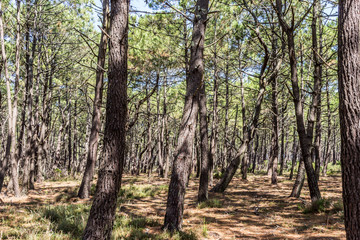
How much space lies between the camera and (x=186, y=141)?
5137 mm

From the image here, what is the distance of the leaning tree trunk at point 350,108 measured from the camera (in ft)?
10.3

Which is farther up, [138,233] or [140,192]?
[138,233]

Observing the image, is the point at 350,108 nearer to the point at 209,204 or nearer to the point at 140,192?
the point at 209,204

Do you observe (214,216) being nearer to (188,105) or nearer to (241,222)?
(241,222)

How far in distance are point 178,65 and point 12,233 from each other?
38.5 ft

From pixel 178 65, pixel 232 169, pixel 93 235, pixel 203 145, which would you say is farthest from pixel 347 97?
pixel 178 65

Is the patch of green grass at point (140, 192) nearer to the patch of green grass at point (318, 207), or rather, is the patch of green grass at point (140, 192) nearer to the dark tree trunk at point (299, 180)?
the dark tree trunk at point (299, 180)

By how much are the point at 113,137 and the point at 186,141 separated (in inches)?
67.7

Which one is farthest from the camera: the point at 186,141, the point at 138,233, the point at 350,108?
the point at 186,141

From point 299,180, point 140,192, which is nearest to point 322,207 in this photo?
point 299,180

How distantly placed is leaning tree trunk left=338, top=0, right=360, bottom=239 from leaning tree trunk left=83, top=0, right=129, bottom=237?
3.34m

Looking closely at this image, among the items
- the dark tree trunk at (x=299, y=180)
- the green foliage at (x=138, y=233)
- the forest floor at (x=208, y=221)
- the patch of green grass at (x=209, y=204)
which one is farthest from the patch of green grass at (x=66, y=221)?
the dark tree trunk at (x=299, y=180)

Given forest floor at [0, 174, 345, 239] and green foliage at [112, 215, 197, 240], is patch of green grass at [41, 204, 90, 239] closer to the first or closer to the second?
forest floor at [0, 174, 345, 239]

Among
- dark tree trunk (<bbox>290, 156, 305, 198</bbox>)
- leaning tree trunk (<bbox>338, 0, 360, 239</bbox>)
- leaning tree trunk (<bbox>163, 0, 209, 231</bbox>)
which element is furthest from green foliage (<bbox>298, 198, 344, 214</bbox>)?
leaning tree trunk (<bbox>163, 0, 209, 231</bbox>)
